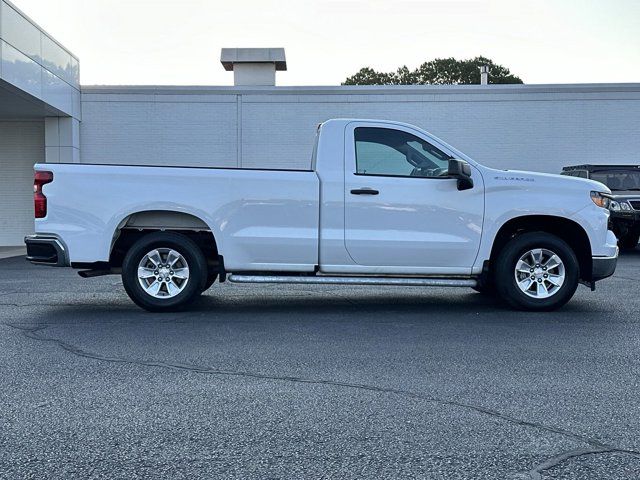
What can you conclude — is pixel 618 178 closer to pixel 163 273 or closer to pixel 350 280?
pixel 350 280

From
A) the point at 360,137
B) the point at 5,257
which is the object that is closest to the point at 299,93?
the point at 5,257

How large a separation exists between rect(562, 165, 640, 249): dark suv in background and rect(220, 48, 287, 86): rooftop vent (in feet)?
33.9

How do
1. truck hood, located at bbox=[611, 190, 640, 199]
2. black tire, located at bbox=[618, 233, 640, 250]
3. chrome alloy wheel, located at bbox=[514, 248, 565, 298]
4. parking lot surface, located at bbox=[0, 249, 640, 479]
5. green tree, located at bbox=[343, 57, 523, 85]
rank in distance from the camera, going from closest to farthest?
parking lot surface, located at bbox=[0, 249, 640, 479] → chrome alloy wheel, located at bbox=[514, 248, 565, 298] → truck hood, located at bbox=[611, 190, 640, 199] → black tire, located at bbox=[618, 233, 640, 250] → green tree, located at bbox=[343, 57, 523, 85]

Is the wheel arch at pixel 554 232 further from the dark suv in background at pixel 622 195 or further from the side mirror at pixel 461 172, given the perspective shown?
the dark suv in background at pixel 622 195

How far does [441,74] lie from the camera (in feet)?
193

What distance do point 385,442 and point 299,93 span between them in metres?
17.9

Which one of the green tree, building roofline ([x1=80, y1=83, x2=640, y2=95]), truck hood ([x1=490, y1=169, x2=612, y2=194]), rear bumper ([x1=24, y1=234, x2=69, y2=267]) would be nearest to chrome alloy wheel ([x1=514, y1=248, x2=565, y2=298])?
truck hood ([x1=490, y1=169, x2=612, y2=194])

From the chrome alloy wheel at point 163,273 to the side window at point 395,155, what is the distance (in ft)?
7.41

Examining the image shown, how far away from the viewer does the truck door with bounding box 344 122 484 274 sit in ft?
26.5

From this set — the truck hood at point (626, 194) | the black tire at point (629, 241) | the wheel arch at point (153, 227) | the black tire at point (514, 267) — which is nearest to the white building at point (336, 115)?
the black tire at point (629, 241)

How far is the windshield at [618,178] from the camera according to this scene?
1650 centimetres

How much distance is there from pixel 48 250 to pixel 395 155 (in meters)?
4.01

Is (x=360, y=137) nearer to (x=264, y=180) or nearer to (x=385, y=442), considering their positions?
(x=264, y=180)

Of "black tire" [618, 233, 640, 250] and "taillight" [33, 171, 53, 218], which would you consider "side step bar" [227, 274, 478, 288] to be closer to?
"taillight" [33, 171, 53, 218]
